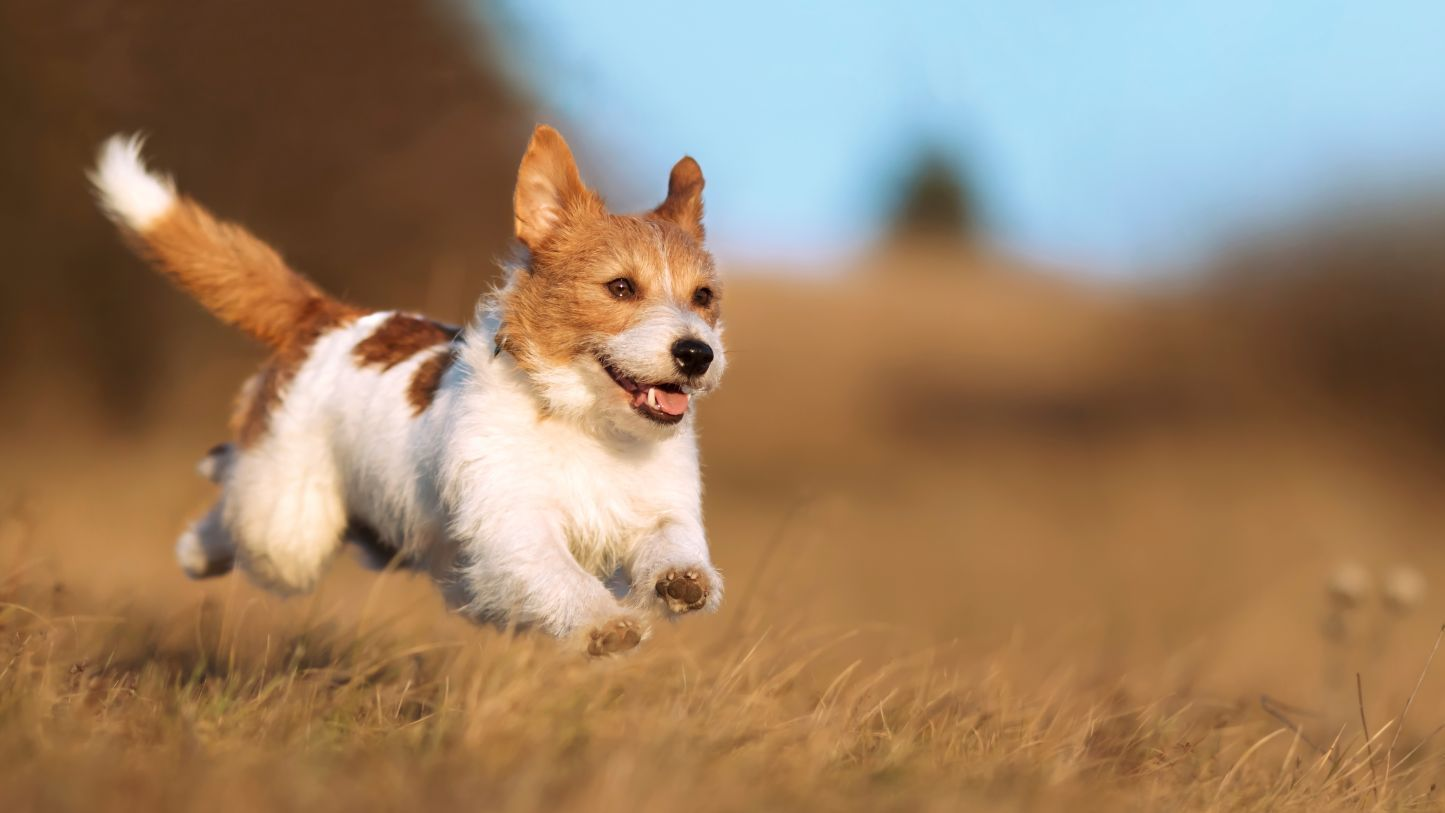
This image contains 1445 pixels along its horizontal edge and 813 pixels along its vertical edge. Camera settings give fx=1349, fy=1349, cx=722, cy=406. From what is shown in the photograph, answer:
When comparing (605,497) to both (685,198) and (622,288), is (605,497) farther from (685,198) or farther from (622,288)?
(685,198)

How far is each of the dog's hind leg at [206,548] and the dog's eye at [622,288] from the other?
2095 millimetres

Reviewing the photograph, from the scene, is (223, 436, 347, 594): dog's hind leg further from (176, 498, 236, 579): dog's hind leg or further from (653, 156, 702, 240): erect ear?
(653, 156, 702, 240): erect ear

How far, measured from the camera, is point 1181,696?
4289 millimetres

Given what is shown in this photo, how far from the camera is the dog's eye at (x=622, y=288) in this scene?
3.98m

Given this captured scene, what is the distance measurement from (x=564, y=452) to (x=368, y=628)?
32.9 inches

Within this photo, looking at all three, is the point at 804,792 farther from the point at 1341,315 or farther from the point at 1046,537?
the point at 1341,315

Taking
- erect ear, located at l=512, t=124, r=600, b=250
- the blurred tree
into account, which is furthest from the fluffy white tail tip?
the blurred tree

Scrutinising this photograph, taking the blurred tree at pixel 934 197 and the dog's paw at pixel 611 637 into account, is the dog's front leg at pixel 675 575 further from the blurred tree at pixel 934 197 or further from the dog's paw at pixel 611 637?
the blurred tree at pixel 934 197

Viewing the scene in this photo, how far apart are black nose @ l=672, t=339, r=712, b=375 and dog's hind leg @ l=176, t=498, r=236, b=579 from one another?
235cm

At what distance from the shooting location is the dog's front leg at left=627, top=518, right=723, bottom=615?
3486 millimetres

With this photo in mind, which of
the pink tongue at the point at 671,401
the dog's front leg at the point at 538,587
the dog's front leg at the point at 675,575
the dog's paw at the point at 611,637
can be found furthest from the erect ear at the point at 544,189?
the dog's paw at the point at 611,637

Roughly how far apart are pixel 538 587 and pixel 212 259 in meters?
2.40

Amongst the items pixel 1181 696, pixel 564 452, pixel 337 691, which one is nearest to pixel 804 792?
pixel 337 691

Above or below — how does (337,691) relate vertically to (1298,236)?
below
